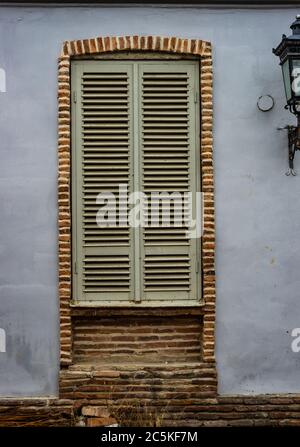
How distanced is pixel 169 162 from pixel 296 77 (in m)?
1.45

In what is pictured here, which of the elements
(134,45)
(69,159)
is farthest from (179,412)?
(134,45)

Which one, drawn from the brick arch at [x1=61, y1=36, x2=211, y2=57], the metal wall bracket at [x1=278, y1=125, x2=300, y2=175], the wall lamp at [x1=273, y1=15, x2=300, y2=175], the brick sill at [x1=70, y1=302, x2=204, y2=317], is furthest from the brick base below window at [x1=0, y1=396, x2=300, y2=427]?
the brick arch at [x1=61, y1=36, x2=211, y2=57]

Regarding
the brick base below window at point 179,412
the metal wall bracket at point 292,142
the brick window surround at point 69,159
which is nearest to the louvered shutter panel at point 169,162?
the brick window surround at point 69,159

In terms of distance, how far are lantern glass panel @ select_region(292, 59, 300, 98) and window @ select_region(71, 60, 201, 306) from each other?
3.31ft

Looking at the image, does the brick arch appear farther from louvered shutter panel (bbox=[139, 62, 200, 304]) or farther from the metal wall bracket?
the metal wall bracket

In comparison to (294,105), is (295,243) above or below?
below

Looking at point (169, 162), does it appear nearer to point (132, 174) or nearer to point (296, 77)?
point (132, 174)

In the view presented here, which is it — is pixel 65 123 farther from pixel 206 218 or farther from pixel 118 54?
pixel 206 218

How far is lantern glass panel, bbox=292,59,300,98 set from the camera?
8.52 m

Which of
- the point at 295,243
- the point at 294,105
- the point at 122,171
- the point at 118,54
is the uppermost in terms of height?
the point at 118,54

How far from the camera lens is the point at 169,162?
9.12 m

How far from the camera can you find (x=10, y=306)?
8.98 meters

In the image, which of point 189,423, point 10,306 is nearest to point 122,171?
point 10,306
